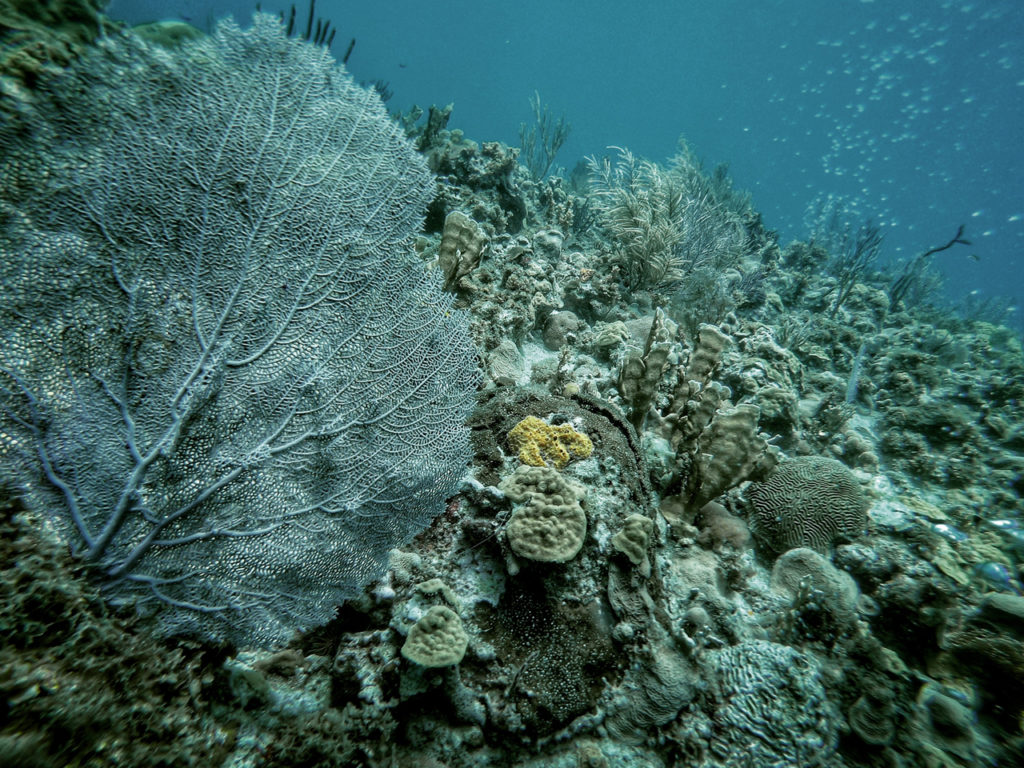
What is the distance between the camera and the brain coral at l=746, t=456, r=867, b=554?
12.1ft

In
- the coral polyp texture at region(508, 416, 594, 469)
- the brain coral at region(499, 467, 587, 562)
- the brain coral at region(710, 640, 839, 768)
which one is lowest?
the brain coral at region(710, 640, 839, 768)

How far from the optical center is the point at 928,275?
52.1 feet

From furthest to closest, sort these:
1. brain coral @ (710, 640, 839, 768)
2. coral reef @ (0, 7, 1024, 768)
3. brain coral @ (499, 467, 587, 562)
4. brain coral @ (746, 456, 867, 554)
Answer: brain coral @ (746, 456, 867, 554) < brain coral @ (499, 467, 587, 562) < brain coral @ (710, 640, 839, 768) < coral reef @ (0, 7, 1024, 768)

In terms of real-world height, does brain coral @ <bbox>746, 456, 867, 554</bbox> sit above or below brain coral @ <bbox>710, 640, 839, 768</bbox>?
above

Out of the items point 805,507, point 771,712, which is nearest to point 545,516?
point 771,712

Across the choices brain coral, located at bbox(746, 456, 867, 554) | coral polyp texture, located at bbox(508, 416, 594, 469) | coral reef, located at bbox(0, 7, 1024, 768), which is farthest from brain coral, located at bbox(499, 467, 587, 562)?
brain coral, located at bbox(746, 456, 867, 554)

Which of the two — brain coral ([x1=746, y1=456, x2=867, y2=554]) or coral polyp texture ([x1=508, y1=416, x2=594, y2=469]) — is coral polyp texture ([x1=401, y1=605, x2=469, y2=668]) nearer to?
coral polyp texture ([x1=508, y1=416, x2=594, y2=469])

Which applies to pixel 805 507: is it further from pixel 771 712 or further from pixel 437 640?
pixel 437 640

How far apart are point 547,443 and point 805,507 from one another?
8.37ft

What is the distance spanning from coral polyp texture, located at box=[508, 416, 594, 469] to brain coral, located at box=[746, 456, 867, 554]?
1.94 meters

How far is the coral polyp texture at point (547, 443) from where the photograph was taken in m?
3.04

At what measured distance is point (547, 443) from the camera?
3109mm

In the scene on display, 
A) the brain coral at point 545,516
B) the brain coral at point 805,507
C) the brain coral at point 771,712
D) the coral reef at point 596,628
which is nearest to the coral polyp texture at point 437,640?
the coral reef at point 596,628

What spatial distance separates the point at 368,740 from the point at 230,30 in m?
3.57
